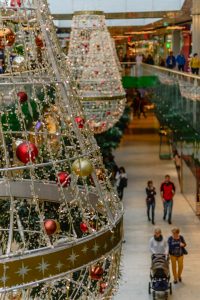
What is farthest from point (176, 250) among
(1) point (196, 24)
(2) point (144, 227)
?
(1) point (196, 24)

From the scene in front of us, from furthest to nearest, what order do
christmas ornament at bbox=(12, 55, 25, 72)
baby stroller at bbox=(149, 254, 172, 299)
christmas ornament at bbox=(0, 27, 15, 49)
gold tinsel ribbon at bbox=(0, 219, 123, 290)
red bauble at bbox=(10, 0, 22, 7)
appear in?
baby stroller at bbox=(149, 254, 172, 299)
christmas ornament at bbox=(12, 55, 25, 72)
red bauble at bbox=(10, 0, 22, 7)
christmas ornament at bbox=(0, 27, 15, 49)
gold tinsel ribbon at bbox=(0, 219, 123, 290)

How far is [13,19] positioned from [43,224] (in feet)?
4.22

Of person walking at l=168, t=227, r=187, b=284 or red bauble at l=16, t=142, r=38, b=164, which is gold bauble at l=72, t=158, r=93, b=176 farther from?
person walking at l=168, t=227, r=187, b=284

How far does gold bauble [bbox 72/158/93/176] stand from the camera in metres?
4.11

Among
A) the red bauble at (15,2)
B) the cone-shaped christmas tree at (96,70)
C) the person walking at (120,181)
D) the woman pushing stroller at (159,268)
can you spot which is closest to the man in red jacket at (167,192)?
the person walking at (120,181)

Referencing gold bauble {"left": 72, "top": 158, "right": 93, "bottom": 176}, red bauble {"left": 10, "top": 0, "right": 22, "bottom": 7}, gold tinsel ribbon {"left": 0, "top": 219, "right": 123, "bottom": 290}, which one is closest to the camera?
gold tinsel ribbon {"left": 0, "top": 219, "right": 123, "bottom": 290}

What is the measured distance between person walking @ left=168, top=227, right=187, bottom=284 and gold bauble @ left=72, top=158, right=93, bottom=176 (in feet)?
27.4

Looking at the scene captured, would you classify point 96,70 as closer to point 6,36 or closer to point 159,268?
point 159,268

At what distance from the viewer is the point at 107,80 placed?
1462 centimetres

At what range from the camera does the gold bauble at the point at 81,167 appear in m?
4.11

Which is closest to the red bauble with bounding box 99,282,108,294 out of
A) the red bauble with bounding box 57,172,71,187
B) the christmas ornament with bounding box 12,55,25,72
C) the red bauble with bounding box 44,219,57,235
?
the red bauble with bounding box 44,219,57,235

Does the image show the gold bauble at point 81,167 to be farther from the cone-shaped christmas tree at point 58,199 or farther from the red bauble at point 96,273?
the red bauble at point 96,273

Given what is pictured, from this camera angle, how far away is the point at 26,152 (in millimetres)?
3996

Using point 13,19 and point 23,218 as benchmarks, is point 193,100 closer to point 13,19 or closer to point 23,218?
point 23,218
